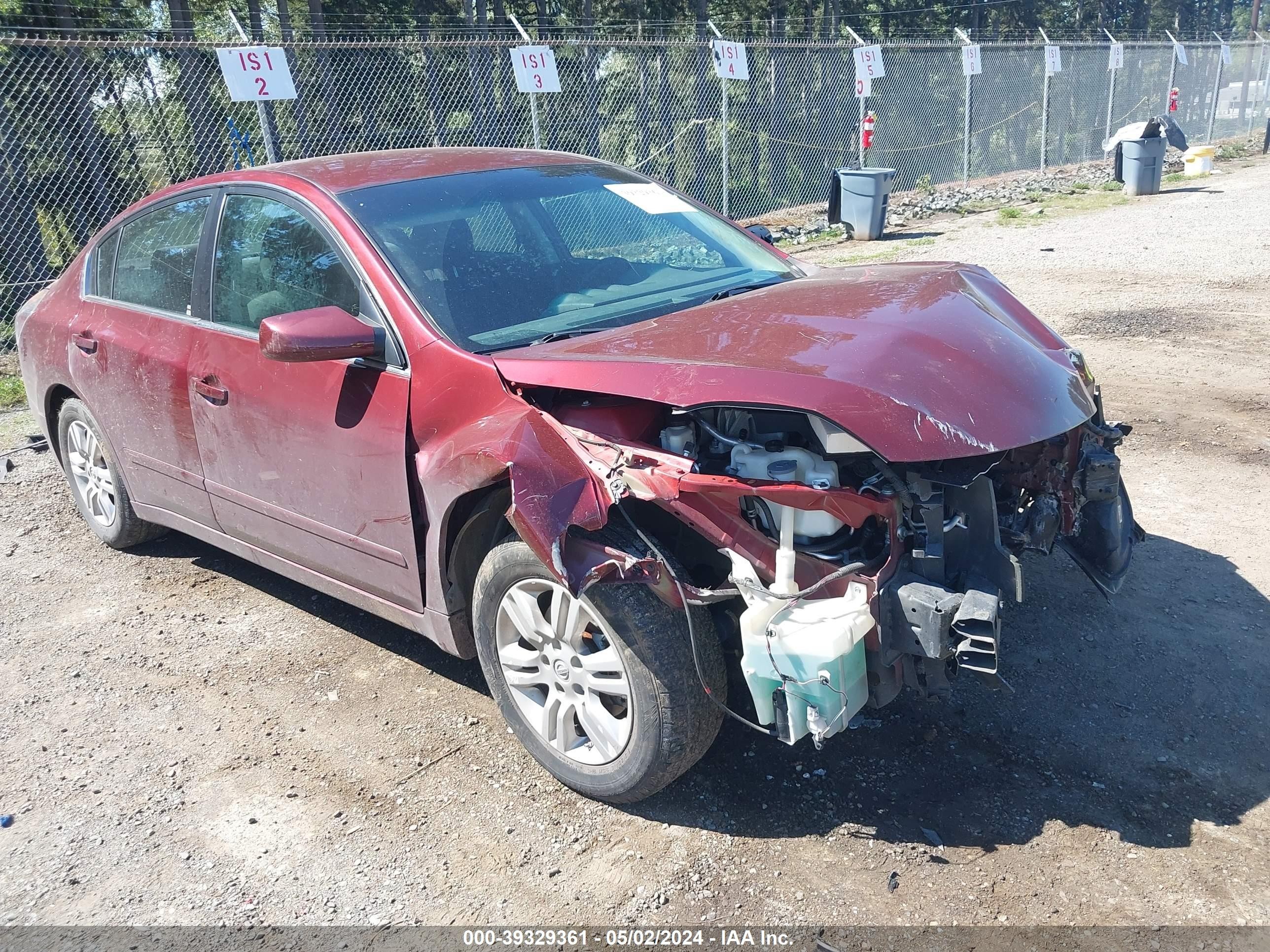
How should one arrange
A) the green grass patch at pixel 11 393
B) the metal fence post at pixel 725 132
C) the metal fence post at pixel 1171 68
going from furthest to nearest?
the metal fence post at pixel 1171 68
the metal fence post at pixel 725 132
the green grass patch at pixel 11 393

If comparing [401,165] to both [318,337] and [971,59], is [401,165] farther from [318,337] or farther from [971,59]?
[971,59]

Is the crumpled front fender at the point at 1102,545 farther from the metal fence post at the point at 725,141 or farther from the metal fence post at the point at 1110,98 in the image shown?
the metal fence post at the point at 1110,98

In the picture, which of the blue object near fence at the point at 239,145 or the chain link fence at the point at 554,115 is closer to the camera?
the chain link fence at the point at 554,115

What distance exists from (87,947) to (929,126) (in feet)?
69.1

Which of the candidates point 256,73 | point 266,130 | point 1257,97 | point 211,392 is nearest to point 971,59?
point 256,73

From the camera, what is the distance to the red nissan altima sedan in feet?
8.89

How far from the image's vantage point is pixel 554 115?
14367 millimetres

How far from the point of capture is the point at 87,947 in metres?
2.74

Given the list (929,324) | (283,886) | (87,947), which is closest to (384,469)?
(283,886)

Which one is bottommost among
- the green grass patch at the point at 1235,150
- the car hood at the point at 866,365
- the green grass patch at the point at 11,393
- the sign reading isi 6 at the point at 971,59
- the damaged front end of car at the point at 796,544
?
the green grass patch at the point at 1235,150

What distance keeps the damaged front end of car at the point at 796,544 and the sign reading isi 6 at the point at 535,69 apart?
9239 millimetres

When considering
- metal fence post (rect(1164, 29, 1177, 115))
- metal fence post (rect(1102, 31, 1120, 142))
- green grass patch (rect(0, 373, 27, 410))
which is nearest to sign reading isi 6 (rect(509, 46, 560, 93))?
green grass patch (rect(0, 373, 27, 410))

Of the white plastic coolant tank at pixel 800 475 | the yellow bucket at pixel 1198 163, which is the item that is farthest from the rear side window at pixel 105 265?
the yellow bucket at pixel 1198 163

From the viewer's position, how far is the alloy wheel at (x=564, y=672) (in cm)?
298
